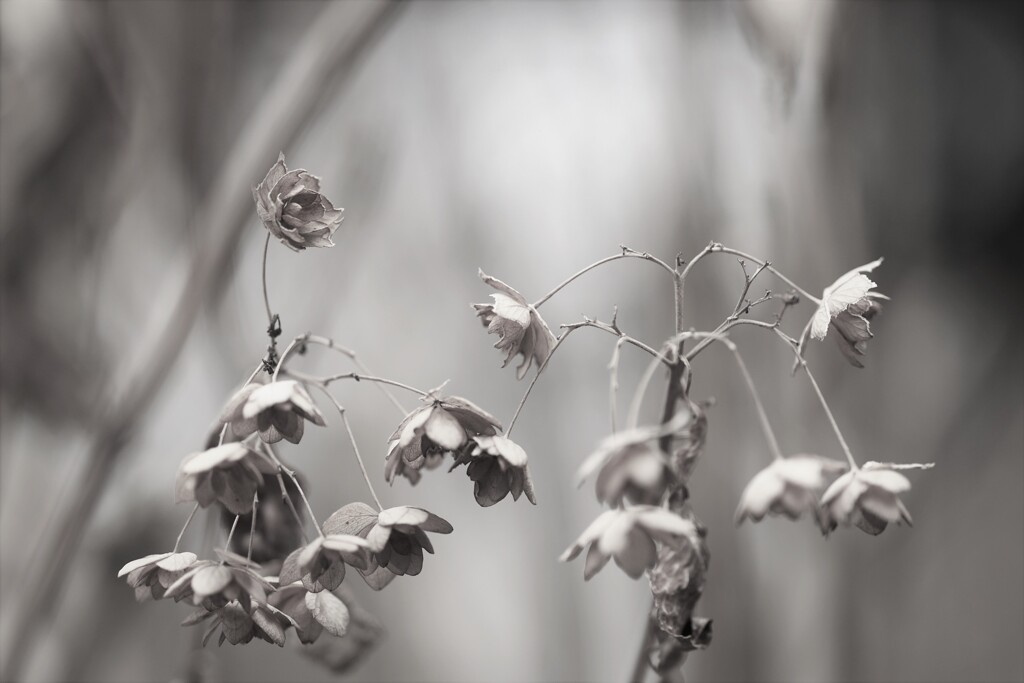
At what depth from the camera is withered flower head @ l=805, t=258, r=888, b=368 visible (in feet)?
1.97

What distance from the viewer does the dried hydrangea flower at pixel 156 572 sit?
2.02 ft

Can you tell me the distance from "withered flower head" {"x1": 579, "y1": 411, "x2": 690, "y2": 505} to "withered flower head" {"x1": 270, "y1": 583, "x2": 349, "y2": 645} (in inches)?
9.8

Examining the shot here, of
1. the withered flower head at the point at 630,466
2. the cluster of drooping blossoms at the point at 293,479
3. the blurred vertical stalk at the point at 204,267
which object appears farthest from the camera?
the blurred vertical stalk at the point at 204,267

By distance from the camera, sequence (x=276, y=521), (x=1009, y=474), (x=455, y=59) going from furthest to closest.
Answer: (x=455, y=59), (x=1009, y=474), (x=276, y=521)

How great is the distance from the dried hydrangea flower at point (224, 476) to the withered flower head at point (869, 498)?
37 cm

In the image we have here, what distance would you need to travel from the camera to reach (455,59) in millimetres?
1569

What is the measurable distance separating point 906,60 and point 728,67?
12.1 inches

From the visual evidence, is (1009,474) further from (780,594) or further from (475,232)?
(475,232)

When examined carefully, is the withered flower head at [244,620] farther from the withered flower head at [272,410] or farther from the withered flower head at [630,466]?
the withered flower head at [630,466]

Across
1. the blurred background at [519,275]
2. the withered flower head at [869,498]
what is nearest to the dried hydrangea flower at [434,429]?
the withered flower head at [869,498]

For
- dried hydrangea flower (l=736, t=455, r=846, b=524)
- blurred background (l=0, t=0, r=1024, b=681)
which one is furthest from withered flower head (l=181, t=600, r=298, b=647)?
blurred background (l=0, t=0, r=1024, b=681)

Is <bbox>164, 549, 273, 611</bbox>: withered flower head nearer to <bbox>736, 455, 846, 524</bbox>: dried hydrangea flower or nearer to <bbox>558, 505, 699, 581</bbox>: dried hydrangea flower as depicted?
<bbox>558, 505, 699, 581</bbox>: dried hydrangea flower

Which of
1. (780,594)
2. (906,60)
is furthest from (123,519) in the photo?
(906,60)

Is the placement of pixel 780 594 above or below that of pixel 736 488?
below
